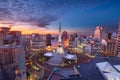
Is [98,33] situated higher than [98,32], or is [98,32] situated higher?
[98,32]

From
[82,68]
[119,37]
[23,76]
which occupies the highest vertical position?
[119,37]

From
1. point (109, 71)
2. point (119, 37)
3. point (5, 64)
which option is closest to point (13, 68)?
point (5, 64)

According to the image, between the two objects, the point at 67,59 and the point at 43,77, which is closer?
the point at 43,77

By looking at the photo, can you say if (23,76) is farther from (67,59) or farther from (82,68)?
(67,59)

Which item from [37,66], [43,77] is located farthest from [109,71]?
[37,66]

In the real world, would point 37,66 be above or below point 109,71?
below

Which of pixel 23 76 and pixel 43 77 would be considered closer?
pixel 23 76

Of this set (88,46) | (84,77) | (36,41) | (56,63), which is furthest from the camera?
(36,41)

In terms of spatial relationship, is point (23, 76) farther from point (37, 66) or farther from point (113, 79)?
point (113, 79)

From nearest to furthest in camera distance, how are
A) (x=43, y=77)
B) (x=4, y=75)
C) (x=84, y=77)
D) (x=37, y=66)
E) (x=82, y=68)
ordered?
(x=84, y=77) < (x=82, y=68) < (x=4, y=75) < (x=43, y=77) < (x=37, y=66)
